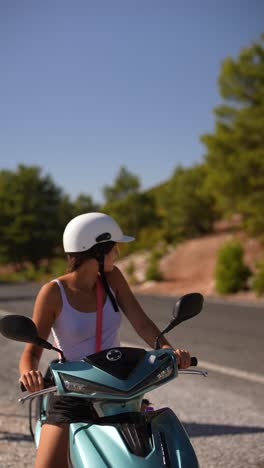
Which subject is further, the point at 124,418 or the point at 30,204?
the point at 30,204

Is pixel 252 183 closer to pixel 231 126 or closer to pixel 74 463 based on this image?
pixel 231 126

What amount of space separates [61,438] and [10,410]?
3738 mm

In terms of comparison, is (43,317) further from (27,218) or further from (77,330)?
(27,218)

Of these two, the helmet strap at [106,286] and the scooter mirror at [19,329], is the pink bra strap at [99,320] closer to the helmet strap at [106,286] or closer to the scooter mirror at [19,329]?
the helmet strap at [106,286]

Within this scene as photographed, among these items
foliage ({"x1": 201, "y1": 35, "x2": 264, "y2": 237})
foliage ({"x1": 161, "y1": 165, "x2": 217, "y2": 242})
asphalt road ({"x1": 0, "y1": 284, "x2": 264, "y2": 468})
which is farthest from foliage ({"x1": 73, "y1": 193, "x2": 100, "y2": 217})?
asphalt road ({"x1": 0, "y1": 284, "x2": 264, "y2": 468})

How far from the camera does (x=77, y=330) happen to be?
2674mm

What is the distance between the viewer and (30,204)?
3044 inches

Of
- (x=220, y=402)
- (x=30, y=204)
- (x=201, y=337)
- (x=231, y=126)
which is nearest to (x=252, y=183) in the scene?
(x=231, y=126)

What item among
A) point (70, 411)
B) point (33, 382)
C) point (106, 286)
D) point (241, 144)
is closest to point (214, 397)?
point (106, 286)

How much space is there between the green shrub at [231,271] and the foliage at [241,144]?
305 inches

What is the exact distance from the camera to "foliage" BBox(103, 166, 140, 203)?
236 feet

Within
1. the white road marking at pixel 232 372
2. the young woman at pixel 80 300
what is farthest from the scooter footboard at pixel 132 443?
the white road marking at pixel 232 372

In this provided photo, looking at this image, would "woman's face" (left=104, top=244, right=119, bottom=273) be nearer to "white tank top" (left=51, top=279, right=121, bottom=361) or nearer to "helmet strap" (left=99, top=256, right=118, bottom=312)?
"helmet strap" (left=99, top=256, right=118, bottom=312)

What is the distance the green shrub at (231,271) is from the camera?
68.1 feet
